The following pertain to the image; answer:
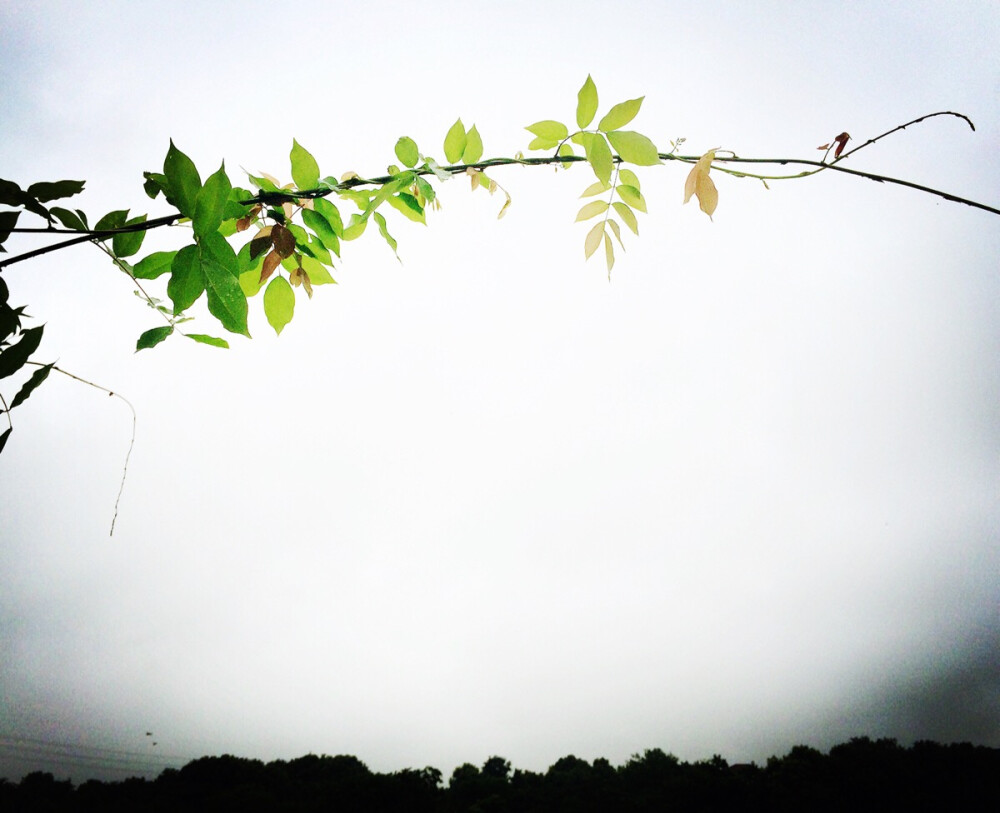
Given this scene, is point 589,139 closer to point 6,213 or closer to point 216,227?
point 216,227

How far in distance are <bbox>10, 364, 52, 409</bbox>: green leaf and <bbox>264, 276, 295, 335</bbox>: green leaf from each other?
31cm

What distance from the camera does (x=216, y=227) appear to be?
0.54 meters

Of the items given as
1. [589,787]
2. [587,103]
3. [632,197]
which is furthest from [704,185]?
[589,787]

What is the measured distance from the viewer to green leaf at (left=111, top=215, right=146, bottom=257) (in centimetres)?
66

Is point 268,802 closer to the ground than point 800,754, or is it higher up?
closer to the ground

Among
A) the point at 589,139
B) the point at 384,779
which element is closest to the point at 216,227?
the point at 589,139

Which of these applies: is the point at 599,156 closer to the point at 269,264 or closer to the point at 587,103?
the point at 587,103

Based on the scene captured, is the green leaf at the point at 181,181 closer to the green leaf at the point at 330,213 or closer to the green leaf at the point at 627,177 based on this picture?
the green leaf at the point at 330,213

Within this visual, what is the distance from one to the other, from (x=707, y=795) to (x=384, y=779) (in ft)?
40.1

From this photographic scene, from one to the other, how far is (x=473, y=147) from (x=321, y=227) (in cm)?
32

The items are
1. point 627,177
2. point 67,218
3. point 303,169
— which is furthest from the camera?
point 627,177

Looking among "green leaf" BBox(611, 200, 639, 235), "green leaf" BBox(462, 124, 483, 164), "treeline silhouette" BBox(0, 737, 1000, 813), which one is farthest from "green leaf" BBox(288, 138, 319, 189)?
"treeline silhouette" BBox(0, 737, 1000, 813)

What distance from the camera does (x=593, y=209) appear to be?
0.83 meters

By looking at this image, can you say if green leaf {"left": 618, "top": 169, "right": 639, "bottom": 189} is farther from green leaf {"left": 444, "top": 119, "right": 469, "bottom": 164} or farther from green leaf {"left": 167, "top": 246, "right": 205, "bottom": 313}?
green leaf {"left": 167, "top": 246, "right": 205, "bottom": 313}
